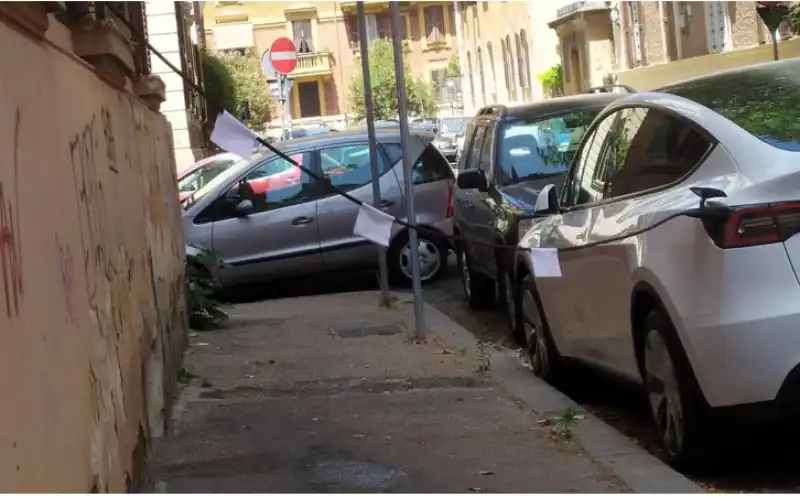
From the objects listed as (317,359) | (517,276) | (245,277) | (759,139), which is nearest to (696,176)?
(759,139)

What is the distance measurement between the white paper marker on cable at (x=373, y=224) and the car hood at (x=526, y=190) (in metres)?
2.93

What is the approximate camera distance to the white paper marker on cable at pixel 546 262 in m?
6.31

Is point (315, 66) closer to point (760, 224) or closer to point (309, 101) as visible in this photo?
point (309, 101)

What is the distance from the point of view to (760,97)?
5523 mm

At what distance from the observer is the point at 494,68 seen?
5300 centimetres

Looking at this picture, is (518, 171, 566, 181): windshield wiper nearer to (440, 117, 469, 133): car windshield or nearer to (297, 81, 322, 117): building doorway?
(440, 117, 469, 133): car windshield

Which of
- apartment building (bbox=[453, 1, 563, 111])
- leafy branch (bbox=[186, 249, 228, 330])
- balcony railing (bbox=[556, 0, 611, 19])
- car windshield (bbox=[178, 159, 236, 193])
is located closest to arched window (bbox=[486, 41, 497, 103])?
apartment building (bbox=[453, 1, 563, 111])

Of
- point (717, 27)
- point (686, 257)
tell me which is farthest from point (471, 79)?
point (686, 257)

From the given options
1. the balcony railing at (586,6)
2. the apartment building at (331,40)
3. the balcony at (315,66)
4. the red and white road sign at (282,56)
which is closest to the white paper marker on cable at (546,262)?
the red and white road sign at (282,56)

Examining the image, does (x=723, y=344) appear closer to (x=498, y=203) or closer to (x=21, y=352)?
(x=21, y=352)

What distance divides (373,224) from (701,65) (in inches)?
957

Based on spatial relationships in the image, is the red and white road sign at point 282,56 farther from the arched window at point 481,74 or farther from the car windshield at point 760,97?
the arched window at point 481,74

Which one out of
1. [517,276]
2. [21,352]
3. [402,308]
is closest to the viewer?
[21,352]

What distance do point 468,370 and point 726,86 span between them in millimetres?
3055
